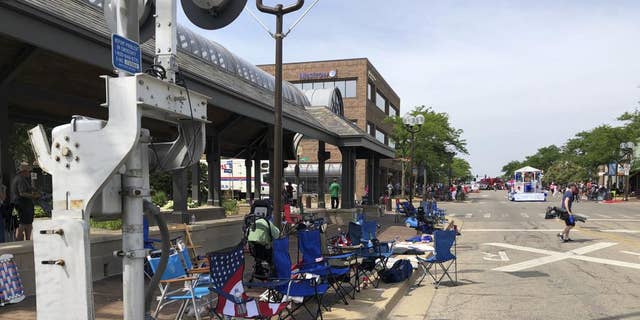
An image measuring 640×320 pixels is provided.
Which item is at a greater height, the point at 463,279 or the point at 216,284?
the point at 216,284

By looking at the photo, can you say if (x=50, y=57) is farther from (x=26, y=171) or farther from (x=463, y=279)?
(x=463, y=279)

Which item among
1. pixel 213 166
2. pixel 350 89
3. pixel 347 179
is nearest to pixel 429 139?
pixel 350 89

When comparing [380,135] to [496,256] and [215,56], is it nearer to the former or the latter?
[215,56]

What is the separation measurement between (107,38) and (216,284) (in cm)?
452

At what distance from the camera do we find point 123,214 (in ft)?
10.1

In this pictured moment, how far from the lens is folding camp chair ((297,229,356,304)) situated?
21.8 ft

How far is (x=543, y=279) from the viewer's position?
888 centimetres

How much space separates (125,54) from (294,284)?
11.8ft

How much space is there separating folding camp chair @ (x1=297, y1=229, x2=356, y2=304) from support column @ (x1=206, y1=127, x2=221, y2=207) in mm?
7307

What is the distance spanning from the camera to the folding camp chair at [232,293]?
4.64 meters

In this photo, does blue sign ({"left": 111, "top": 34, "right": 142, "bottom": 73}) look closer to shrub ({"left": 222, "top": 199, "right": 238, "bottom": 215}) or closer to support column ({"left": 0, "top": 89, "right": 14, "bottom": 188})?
support column ({"left": 0, "top": 89, "right": 14, "bottom": 188})

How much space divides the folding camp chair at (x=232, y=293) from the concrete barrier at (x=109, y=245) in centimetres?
337

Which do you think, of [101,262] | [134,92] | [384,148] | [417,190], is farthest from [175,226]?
[417,190]

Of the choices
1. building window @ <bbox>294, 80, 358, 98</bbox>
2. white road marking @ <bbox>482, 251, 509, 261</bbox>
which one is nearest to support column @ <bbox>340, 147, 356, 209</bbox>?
white road marking @ <bbox>482, 251, 509, 261</bbox>
